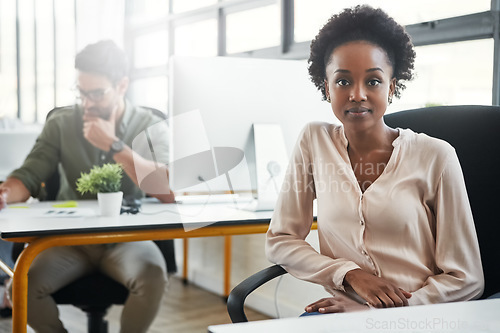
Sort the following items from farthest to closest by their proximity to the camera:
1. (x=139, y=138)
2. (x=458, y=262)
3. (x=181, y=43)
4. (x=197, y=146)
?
(x=181, y=43) → (x=139, y=138) → (x=197, y=146) → (x=458, y=262)

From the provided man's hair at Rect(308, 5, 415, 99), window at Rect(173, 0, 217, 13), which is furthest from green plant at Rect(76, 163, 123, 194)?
window at Rect(173, 0, 217, 13)

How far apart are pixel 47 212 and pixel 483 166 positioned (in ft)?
4.52

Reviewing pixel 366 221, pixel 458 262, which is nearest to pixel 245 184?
pixel 366 221

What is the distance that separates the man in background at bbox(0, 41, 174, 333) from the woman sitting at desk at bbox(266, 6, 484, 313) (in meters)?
0.76

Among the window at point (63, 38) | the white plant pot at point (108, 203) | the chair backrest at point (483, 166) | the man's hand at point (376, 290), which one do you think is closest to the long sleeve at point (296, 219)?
the man's hand at point (376, 290)

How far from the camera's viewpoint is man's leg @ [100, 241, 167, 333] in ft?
6.26

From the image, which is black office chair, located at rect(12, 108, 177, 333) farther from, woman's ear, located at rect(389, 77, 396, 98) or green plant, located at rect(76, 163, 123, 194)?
woman's ear, located at rect(389, 77, 396, 98)

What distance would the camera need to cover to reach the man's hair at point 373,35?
1301mm

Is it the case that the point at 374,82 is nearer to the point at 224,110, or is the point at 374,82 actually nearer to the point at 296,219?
the point at 296,219

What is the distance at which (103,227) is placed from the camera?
5.09ft

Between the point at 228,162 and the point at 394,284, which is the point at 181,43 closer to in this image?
the point at 228,162

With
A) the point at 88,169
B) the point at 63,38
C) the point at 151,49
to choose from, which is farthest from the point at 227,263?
the point at 63,38

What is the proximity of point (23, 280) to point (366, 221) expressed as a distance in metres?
0.90

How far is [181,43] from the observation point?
13.1 feet
